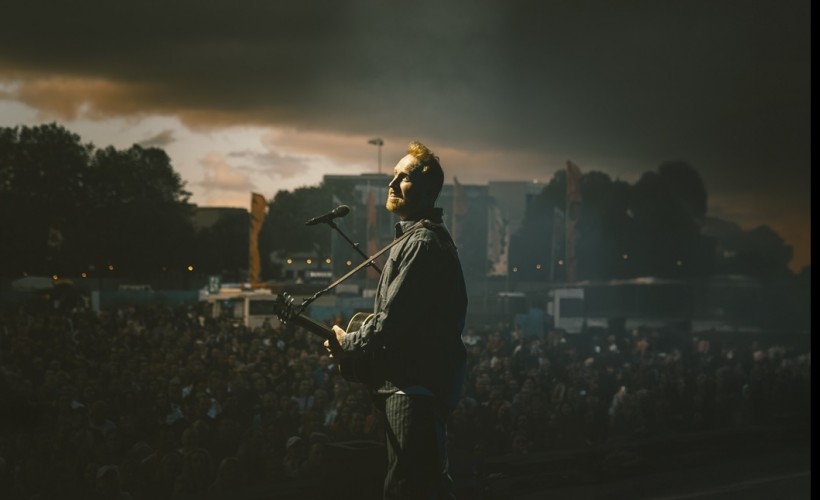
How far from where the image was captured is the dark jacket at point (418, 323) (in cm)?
302

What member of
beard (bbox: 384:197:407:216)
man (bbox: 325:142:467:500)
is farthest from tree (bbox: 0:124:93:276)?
man (bbox: 325:142:467:500)

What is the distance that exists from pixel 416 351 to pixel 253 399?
4.33 m

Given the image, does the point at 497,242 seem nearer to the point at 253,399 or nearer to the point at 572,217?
the point at 572,217

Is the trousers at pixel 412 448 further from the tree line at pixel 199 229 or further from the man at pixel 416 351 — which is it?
the tree line at pixel 199 229

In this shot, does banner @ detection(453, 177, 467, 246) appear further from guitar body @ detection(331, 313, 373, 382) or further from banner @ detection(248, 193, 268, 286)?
guitar body @ detection(331, 313, 373, 382)

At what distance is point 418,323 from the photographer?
310 cm

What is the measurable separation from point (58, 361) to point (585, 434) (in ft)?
15.2

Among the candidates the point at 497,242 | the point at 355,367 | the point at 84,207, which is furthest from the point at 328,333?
the point at 497,242

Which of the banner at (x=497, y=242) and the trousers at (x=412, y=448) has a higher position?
the banner at (x=497, y=242)

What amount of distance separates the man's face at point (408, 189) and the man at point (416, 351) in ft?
0.33

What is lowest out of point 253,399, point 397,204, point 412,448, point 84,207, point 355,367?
point 253,399

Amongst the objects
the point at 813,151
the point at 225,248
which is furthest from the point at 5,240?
the point at 813,151

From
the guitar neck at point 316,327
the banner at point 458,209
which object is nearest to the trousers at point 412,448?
the guitar neck at point 316,327

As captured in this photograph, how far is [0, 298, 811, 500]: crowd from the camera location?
5.64 meters
